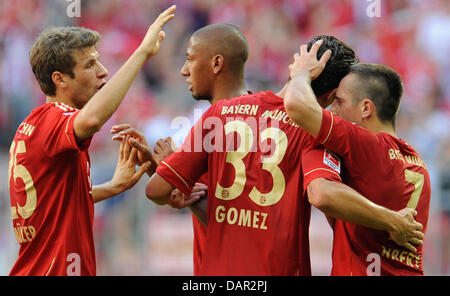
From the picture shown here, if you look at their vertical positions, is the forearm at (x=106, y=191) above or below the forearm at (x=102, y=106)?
below

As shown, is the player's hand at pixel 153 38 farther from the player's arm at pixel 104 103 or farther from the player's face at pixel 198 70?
the player's face at pixel 198 70

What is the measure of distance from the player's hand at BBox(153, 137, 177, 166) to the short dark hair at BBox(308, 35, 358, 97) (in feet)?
3.78

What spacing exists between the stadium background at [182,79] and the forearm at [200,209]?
389cm

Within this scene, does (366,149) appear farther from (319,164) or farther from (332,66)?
(332,66)

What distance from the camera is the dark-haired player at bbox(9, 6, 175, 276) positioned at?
12.9 feet

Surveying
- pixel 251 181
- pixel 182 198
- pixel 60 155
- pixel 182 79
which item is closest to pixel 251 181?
pixel 251 181

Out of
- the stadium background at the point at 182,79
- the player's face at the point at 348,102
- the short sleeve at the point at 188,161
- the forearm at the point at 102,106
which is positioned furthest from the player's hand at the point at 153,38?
the stadium background at the point at 182,79

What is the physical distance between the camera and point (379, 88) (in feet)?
14.0

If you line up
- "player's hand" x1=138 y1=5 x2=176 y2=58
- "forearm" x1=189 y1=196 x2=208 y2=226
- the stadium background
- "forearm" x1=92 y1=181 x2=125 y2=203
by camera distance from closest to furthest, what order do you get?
"player's hand" x1=138 y1=5 x2=176 y2=58
"forearm" x1=189 y1=196 x2=208 y2=226
"forearm" x1=92 y1=181 x2=125 y2=203
the stadium background

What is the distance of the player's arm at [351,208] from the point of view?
12.2ft

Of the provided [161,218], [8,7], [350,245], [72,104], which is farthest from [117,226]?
[8,7]

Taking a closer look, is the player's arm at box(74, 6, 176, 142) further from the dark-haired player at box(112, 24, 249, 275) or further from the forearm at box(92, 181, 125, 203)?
the forearm at box(92, 181, 125, 203)

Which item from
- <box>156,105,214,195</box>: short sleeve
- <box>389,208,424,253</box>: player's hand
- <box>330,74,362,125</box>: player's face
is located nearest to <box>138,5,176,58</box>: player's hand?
<box>156,105,214,195</box>: short sleeve

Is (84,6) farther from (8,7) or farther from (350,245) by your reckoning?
(350,245)
